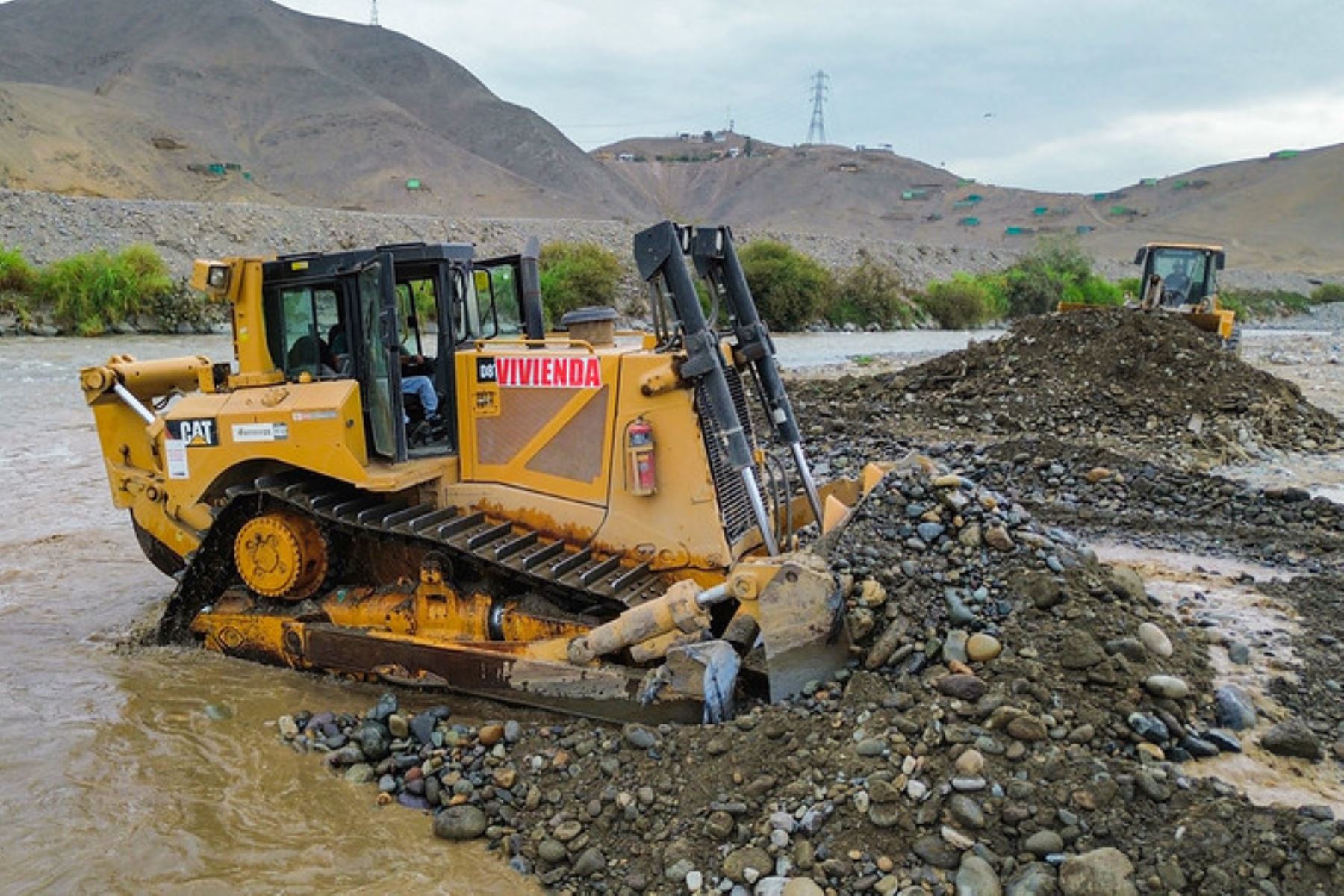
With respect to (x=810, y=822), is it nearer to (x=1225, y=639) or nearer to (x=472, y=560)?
(x=472, y=560)

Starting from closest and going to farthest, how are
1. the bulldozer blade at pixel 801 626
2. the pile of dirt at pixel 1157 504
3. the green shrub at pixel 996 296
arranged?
the bulldozer blade at pixel 801 626, the pile of dirt at pixel 1157 504, the green shrub at pixel 996 296

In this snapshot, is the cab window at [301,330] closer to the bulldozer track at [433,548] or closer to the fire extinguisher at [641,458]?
the bulldozer track at [433,548]

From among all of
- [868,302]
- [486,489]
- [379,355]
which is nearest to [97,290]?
[379,355]

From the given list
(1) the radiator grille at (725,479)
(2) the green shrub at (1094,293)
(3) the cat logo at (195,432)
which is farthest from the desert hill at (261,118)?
(1) the radiator grille at (725,479)

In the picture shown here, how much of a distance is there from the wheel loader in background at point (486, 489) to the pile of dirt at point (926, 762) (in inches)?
15.8

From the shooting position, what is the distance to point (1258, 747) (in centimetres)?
418

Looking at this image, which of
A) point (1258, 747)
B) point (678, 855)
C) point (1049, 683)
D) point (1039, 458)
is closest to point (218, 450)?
point (678, 855)

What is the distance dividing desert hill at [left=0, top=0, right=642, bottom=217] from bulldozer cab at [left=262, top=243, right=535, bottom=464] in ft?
177

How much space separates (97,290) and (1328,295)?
68109 mm

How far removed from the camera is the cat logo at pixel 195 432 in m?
6.06

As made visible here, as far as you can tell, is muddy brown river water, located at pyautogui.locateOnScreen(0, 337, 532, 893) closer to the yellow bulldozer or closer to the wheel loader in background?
the wheel loader in background

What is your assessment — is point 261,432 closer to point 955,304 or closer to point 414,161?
point 955,304

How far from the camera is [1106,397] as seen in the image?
13281mm

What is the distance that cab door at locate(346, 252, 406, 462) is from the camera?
5547 millimetres
